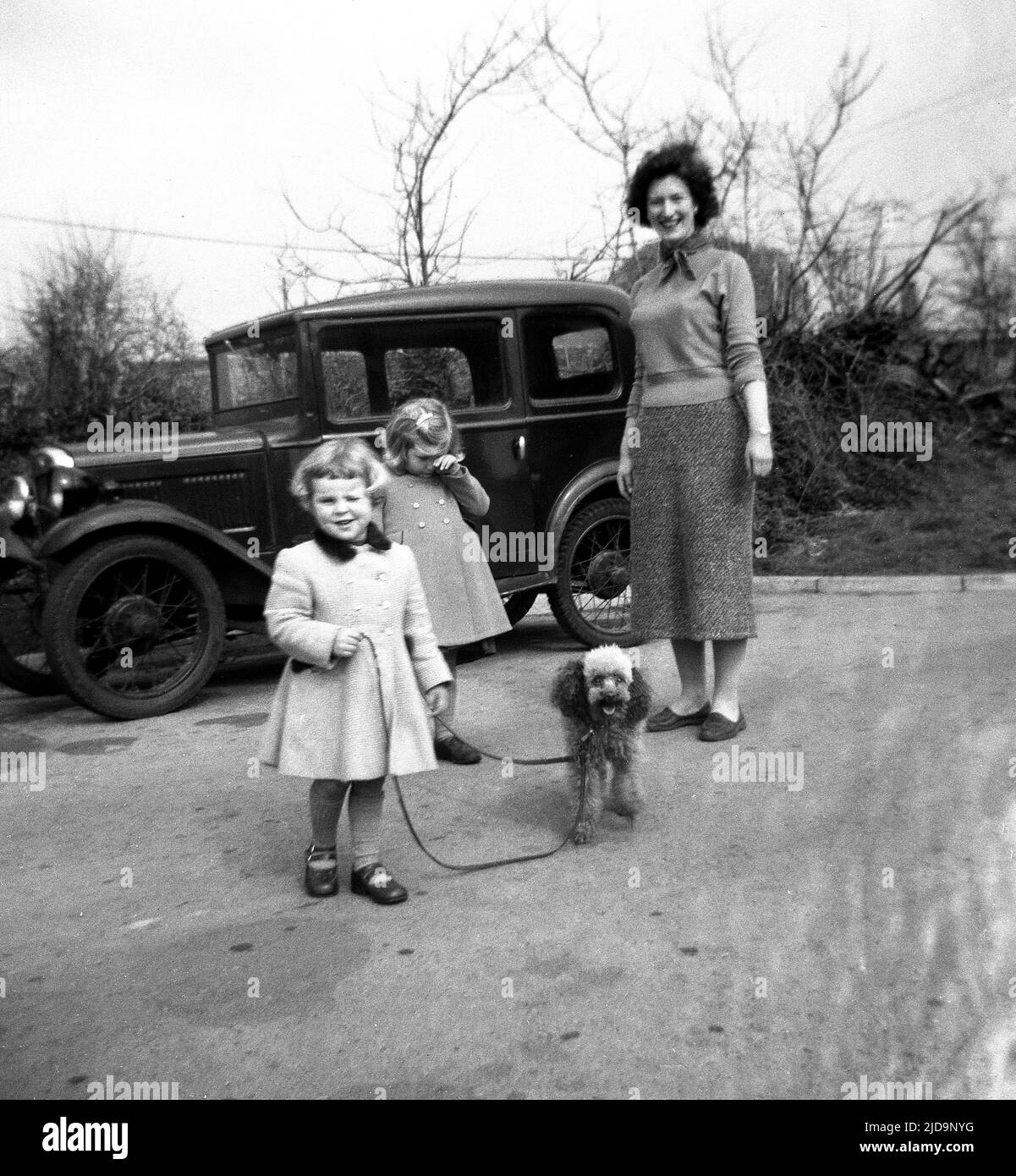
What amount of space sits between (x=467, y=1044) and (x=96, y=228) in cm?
1292

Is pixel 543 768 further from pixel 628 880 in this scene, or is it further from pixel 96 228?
pixel 96 228

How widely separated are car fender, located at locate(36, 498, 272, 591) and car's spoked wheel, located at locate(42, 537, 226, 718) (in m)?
0.09

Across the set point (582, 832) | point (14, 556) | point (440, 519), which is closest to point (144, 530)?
point (14, 556)

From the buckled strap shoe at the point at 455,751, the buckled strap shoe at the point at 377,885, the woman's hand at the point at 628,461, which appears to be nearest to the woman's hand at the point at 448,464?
the woman's hand at the point at 628,461

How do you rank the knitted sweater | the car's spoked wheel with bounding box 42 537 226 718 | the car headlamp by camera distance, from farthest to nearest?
the car headlamp, the car's spoked wheel with bounding box 42 537 226 718, the knitted sweater

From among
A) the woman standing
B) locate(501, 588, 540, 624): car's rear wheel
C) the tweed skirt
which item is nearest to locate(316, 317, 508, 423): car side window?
locate(501, 588, 540, 624): car's rear wheel

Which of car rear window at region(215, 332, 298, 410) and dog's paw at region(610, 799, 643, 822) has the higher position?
car rear window at region(215, 332, 298, 410)

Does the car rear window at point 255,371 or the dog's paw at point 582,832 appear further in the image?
the car rear window at point 255,371

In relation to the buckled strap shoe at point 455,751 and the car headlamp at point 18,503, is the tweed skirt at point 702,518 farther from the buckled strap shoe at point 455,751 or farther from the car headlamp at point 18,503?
the car headlamp at point 18,503

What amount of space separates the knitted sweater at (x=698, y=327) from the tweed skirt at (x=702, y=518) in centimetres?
9

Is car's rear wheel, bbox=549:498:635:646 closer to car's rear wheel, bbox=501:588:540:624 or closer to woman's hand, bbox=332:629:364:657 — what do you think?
car's rear wheel, bbox=501:588:540:624

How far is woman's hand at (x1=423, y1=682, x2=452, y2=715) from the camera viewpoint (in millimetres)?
3676

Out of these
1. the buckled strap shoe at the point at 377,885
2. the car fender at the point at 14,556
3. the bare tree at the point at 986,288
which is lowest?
the buckled strap shoe at the point at 377,885

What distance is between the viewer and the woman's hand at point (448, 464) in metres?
4.91
